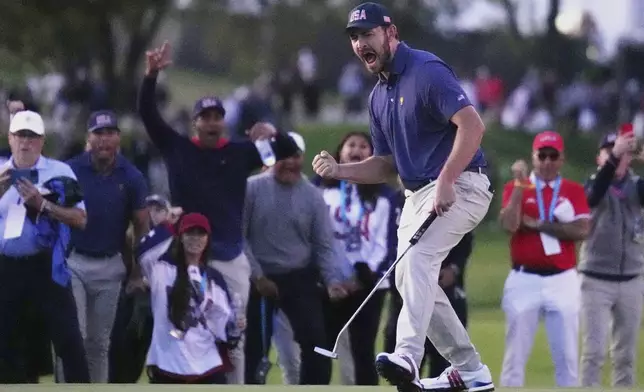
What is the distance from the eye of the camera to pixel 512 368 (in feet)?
42.4

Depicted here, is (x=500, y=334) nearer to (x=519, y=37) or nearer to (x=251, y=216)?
(x=251, y=216)

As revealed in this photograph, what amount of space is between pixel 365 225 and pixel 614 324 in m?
2.28

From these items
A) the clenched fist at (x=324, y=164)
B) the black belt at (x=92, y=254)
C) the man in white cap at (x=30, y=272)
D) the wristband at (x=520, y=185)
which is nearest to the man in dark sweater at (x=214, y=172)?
the black belt at (x=92, y=254)

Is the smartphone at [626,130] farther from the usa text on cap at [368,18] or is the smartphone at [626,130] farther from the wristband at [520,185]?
the usa text on cap at [368,18]

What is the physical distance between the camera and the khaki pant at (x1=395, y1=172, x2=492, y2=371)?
9016 mm

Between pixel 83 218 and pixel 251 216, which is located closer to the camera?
pixel 83 218

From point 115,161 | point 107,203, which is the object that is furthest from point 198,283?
point 115,161

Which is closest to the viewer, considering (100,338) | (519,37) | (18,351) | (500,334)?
(18,351)

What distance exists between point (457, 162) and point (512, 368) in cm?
442

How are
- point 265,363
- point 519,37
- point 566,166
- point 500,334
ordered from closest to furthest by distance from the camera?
point 265,363
point 500,334
point 566,166
point 519,37

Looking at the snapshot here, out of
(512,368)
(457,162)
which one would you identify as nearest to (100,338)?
(512,368)

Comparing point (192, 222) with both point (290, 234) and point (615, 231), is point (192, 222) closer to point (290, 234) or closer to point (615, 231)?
point (290, 234)

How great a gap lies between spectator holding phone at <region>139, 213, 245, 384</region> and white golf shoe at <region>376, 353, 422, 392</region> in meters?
3.03

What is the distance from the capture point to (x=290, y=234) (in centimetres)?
1291
